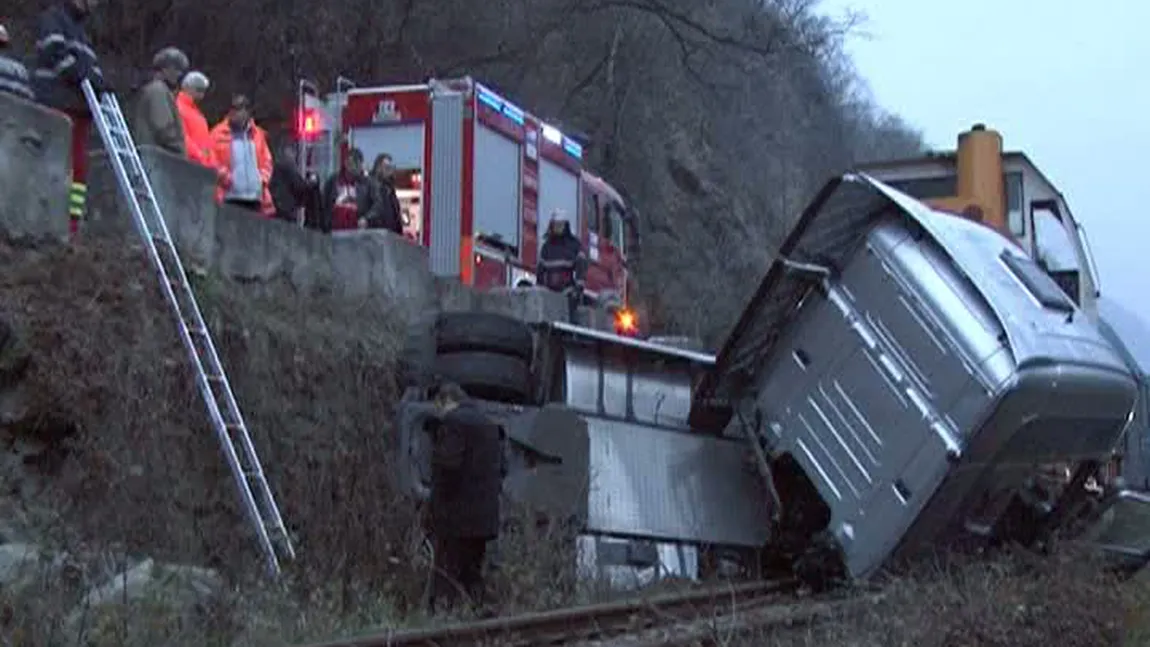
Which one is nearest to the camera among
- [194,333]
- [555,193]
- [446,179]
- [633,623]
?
[633,623]

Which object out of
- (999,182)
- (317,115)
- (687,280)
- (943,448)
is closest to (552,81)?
(687,280)

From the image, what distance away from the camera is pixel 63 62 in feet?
33.4

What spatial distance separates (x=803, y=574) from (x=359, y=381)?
3268 millimetres

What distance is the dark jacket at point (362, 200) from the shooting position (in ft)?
46.7

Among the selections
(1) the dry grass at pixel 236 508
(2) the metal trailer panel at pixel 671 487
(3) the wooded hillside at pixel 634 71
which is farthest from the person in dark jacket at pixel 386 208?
(3) the wooded hillside at pixel 634 71

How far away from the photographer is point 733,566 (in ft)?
37.2

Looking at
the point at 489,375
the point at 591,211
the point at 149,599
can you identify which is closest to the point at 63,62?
the point at 489,375

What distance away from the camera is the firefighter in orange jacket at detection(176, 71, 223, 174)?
12.2 meters

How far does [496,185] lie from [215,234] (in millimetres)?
8046

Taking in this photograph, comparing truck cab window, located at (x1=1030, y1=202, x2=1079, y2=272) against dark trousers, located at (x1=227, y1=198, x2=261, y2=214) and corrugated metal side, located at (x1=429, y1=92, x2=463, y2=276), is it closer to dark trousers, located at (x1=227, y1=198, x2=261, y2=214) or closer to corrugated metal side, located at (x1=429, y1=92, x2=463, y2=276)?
corrugated metal side, located at (x1=429, y1=92, x2=463, y2=276)

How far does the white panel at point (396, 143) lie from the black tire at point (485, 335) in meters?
7.40

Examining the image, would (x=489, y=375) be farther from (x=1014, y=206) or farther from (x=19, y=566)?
(x=1014, y=206)

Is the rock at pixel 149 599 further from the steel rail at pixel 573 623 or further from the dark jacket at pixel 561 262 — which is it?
the dark jacket at pixel 561 262

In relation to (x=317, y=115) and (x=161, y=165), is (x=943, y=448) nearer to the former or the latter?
(x=161, y=165)
